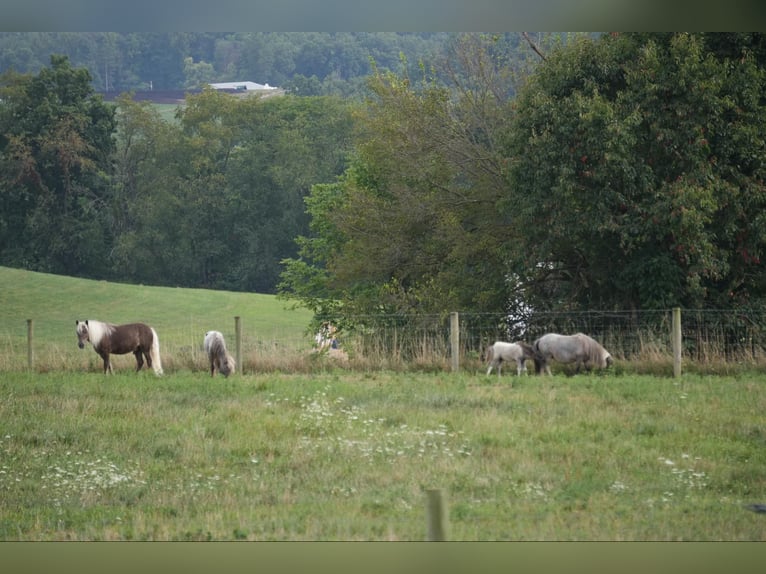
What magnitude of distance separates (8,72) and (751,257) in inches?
436

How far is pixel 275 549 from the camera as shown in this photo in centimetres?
507

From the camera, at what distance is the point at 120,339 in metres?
11.4

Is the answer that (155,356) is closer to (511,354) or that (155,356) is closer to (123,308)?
(511,354)

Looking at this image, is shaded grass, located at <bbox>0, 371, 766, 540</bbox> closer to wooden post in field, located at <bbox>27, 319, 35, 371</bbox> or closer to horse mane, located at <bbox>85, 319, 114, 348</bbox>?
horse mane, located at <bbox>85, 319, 114, 348</bbox>

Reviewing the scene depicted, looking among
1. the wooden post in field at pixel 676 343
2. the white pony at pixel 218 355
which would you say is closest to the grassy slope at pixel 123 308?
the white pony at pixel 218 355

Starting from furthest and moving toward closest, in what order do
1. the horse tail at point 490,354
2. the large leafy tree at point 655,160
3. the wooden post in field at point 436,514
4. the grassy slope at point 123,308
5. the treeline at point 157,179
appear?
the grassy slope at point 123,308 < the treeline at point 157,179 < the large leafy tree at point 655,160 < the horse tail at point 490,354 < the wooden post in field at point 436,514

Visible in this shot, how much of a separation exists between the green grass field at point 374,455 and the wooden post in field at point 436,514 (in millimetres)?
1840

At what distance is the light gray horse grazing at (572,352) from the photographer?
10852 mm

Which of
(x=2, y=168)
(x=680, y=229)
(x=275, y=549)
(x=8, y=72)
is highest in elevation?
(x=8, y=72)

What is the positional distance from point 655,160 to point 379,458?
238 inches

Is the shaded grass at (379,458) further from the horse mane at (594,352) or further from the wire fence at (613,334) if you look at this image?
the wire fence at (613,334)

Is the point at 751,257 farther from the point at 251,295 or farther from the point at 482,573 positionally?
the point at 251,295
